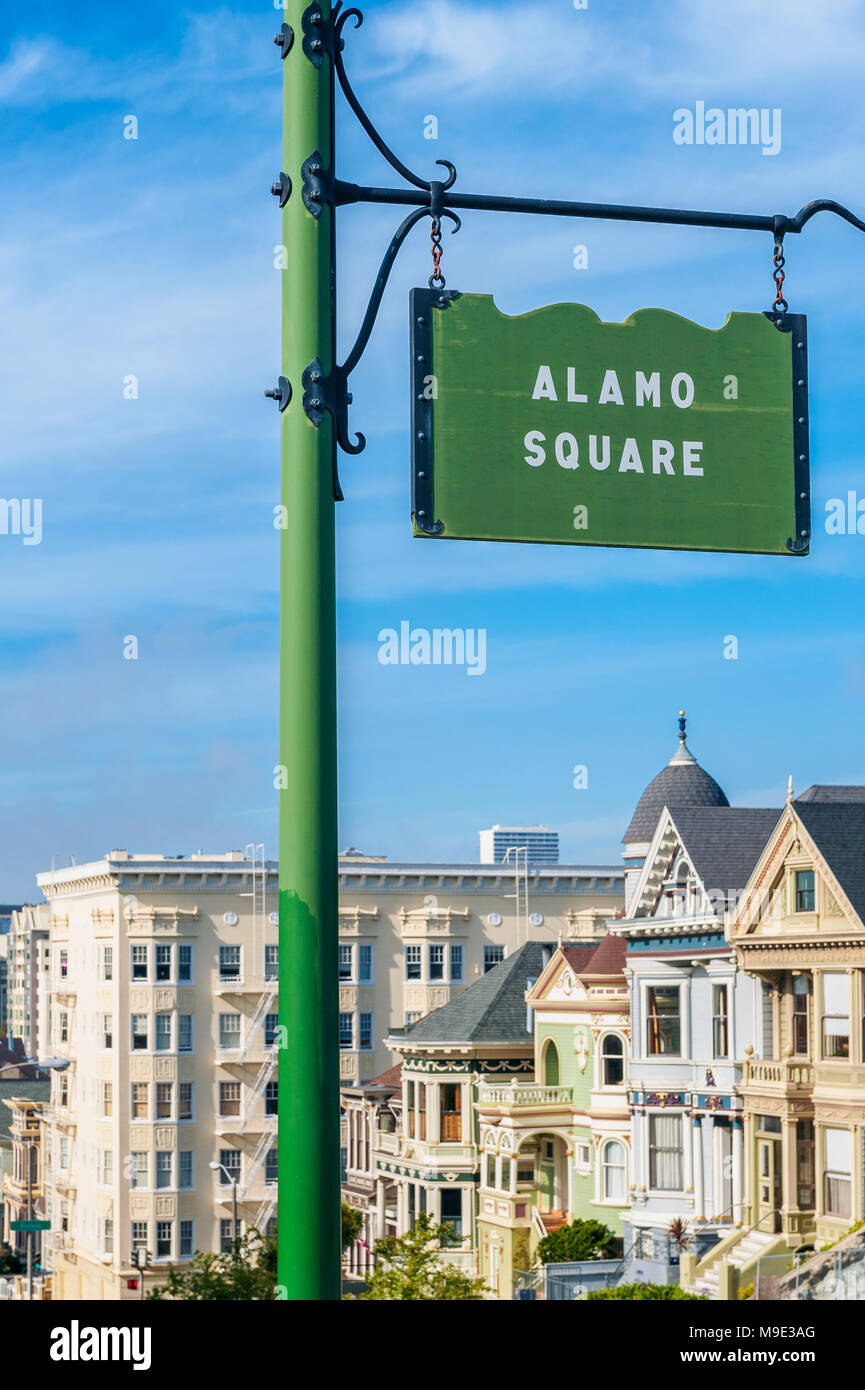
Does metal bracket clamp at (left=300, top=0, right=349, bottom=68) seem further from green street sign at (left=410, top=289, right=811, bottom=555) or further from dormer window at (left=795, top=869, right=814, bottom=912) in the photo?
dormer window at (left=795, top=869, right=814, bottom=912)

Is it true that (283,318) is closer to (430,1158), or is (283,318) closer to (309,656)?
(309,656)

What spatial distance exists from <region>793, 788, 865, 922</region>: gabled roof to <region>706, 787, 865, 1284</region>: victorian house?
0.02 m

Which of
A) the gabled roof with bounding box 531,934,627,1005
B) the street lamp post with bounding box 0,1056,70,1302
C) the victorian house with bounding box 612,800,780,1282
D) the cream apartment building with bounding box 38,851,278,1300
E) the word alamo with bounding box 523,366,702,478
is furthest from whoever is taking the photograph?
the street lamp post with bounding box 0,1056,70,1302

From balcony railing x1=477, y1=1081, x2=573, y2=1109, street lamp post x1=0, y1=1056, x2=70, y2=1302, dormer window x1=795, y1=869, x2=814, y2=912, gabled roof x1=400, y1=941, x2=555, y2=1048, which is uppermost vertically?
dormer window x1=795, y1=869, x2=814, y2=912

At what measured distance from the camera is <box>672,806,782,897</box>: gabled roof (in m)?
45.2

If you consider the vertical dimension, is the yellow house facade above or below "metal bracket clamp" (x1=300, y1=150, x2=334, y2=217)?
below

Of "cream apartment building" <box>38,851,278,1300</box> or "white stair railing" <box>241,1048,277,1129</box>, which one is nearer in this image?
"cream apartment building" <box>38,851,278,1300</box>

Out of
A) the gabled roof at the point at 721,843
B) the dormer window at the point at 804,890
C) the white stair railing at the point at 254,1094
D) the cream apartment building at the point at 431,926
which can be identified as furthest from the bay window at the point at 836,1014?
the white stair railing at the point at 254,1094

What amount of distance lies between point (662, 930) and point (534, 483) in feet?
138

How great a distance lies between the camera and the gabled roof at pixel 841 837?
38.8m

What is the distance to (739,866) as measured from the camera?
45312 millimetres
